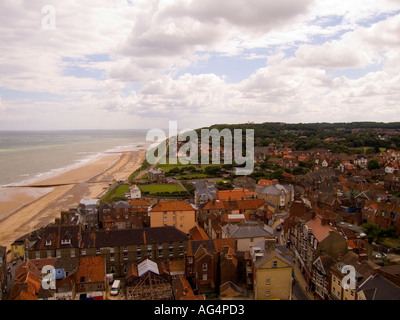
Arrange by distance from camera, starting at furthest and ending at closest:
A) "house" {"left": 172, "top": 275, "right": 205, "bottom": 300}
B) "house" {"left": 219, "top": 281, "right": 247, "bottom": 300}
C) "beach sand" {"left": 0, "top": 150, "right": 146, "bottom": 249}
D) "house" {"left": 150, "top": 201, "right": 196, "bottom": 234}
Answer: "beach sand" {"left": 0, "top": 150, "right": 146, "bottom": 249} → "house" {"left": 150, "top": 201, "right": 196, "bottom": 234} → "house" {"left": 219, "top": 281, "right": 247, "bottom": 300} → "house" {"left": 172, "top": 275, "right": 205, "bottom": 300}

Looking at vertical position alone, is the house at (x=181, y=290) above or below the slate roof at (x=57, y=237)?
below

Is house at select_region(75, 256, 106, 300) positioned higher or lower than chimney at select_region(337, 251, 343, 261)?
lower

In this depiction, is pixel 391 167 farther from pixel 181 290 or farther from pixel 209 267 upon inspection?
pixel 181 290

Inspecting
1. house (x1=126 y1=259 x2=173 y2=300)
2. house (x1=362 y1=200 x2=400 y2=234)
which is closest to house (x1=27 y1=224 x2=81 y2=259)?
house (x1=126 y1=259 x2=173 y2=300)

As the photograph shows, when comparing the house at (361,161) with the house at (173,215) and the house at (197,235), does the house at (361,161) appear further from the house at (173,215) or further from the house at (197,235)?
the house at (197,235)

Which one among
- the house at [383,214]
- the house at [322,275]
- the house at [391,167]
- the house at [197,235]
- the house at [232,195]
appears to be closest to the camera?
the house at [322,275]

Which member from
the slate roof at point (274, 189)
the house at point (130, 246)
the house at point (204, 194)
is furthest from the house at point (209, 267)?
the slate roof at point (274, 189)

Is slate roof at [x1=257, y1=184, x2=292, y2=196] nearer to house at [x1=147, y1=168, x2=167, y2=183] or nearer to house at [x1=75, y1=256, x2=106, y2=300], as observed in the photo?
house at [x1=147, y1=168, x2=167, y2=183]
